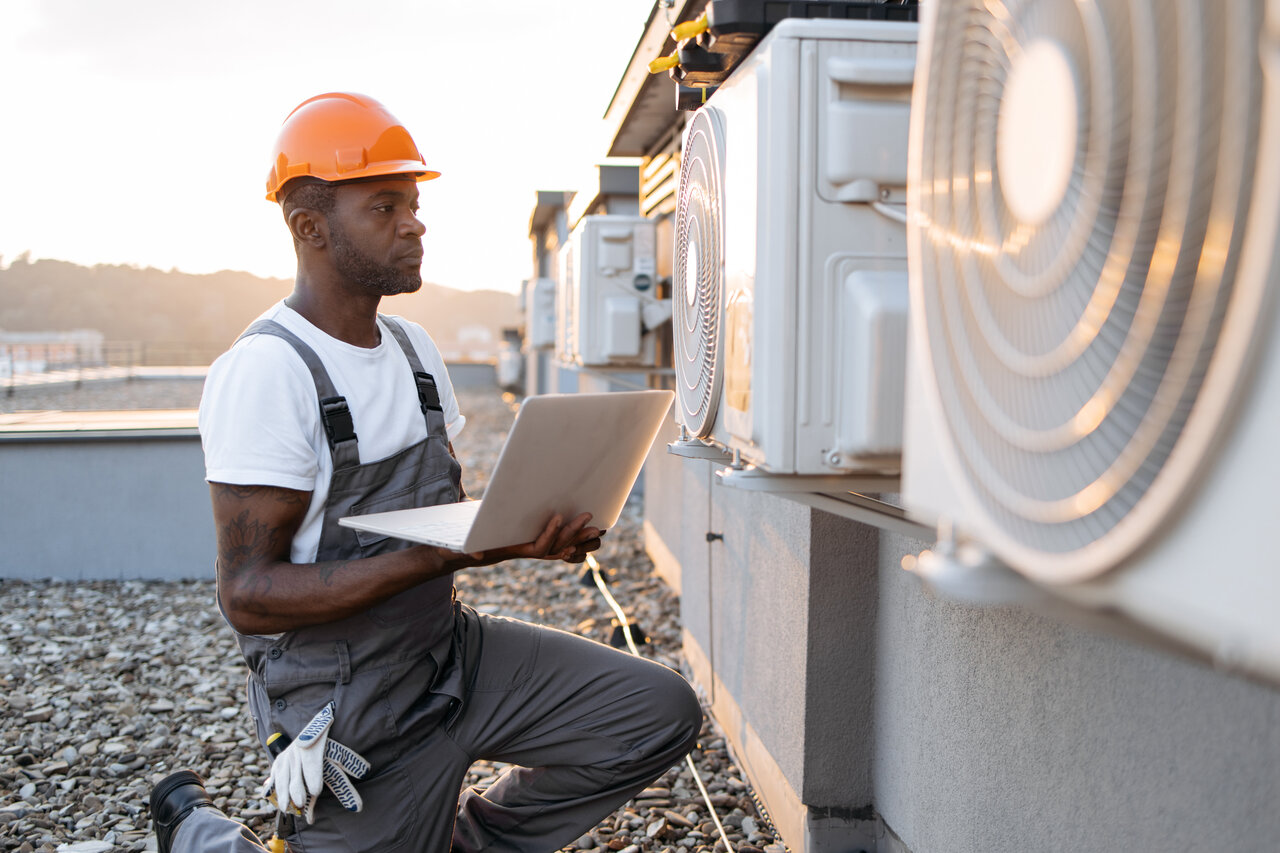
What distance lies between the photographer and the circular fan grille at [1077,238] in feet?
2.10

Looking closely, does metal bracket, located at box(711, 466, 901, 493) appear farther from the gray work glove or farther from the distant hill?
the distant hill

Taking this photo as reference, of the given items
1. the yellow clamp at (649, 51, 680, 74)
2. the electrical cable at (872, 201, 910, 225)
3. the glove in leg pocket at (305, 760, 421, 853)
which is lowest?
the glove in leg pocket at (305, 760, 421, 853)

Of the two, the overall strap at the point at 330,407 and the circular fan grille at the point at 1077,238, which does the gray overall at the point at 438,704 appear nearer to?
the overall strap at the point at 330,407

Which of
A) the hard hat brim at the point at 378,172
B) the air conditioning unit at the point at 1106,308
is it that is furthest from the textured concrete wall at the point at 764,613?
the air conditioning unit at the point at 1106,308

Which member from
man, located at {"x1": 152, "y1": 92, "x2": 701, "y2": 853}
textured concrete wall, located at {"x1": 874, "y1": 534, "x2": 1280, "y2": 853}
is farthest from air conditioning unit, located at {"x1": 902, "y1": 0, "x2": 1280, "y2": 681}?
man, located at {"x1": 152, "y1": 92, "x2": 701, "y2": 853}

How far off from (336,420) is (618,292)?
365 cm

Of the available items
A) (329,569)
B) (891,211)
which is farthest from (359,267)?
(891,211)

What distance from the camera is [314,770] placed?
2193 mm

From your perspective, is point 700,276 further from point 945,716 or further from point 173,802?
point 173,802

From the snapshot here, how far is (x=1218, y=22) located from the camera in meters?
0.63

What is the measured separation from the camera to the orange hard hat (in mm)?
2449

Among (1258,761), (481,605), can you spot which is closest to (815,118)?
(1258,761)

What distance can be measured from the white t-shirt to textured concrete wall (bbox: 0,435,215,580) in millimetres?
4528

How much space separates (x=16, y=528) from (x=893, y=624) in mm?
5893
